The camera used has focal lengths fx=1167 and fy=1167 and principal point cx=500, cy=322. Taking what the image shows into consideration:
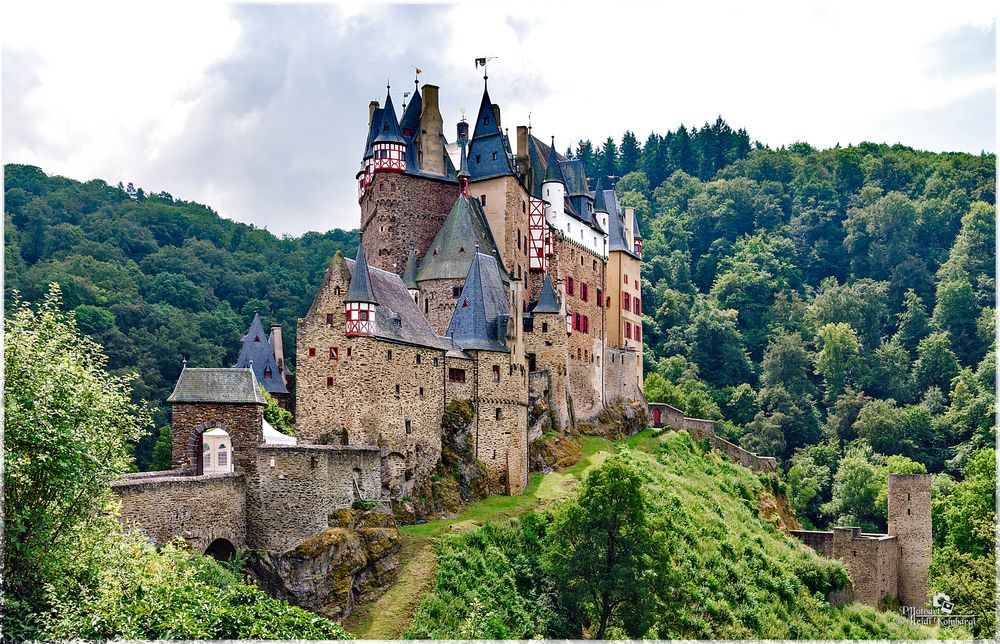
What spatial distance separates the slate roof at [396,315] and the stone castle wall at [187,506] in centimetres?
835

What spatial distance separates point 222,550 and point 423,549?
688cm

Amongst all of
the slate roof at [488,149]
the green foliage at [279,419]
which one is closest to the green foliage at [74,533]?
the green foliage at [279,419]

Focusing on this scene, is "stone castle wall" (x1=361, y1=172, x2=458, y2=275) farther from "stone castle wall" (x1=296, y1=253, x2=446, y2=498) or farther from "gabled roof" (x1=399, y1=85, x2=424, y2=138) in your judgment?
"stone castle wall" (x1=296, y1=253, x2=446, y2=498)

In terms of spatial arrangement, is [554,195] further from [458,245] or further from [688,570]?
[688,570]

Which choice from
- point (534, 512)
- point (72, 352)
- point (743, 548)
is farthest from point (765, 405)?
point (72, 352)

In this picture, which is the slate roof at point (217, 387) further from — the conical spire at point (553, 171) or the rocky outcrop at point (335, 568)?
the conical spire at point (553, 171)

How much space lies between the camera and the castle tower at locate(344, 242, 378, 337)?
140ft

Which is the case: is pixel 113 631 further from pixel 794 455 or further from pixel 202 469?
pixel 794 455

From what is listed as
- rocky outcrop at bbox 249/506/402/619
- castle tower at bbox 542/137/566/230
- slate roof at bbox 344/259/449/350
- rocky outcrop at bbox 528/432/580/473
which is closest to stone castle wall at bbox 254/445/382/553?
rocky outcrop at bbox 249/506/402/619

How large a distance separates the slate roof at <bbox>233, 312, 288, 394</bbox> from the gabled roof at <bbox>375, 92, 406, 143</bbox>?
17222 millimetres

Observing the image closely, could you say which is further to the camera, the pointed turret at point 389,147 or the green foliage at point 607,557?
the pointed turret at point 389,147

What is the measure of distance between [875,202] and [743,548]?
89.4m

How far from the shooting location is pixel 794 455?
95.2 m

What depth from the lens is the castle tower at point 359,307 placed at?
42594mm
